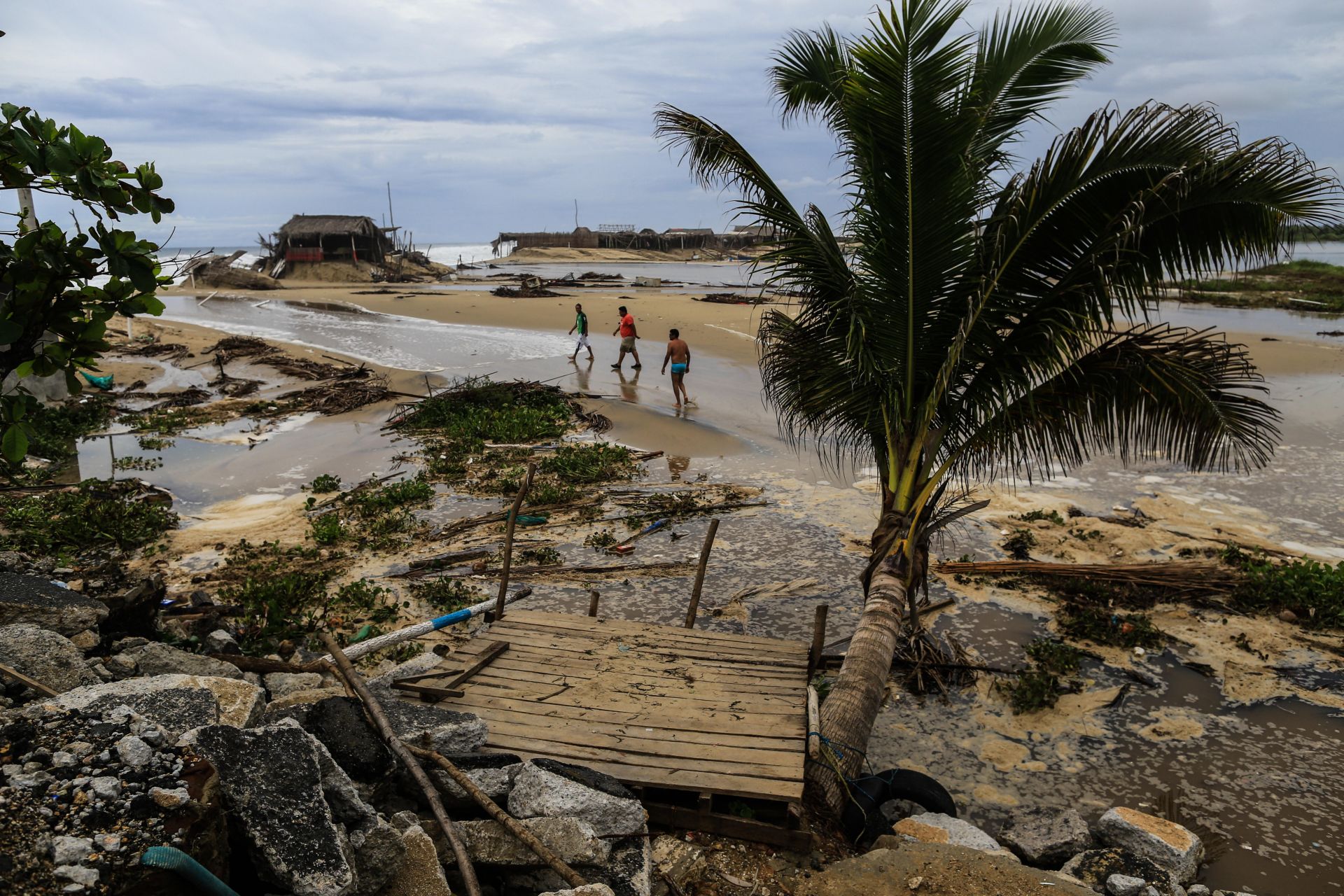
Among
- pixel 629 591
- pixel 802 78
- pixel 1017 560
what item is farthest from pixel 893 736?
pixel 802 78

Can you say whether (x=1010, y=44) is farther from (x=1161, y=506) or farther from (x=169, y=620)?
(x=169, y=620)

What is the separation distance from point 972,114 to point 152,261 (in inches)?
240

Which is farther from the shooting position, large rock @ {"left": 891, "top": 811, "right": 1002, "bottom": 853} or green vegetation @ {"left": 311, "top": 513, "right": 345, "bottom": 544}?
green vegetation @ {"left": 311, "top": 513, "right": 345, "bottom": 544}

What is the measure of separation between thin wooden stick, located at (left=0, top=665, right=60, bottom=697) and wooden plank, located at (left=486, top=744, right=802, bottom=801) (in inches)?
98.4

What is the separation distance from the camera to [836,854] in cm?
534

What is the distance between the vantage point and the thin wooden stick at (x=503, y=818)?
13.8 ft

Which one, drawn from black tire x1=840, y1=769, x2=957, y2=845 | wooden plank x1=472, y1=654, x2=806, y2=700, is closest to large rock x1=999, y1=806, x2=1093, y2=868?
black tire x1=840, y1=769, x2=957, y2=845

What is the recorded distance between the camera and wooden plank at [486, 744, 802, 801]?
17.1 feet

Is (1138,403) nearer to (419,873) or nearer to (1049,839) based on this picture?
(1049,839)

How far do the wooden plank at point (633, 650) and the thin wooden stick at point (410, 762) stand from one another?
1.96 metres

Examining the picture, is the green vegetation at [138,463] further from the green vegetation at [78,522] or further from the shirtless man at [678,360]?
the shirtless man at [678,360]

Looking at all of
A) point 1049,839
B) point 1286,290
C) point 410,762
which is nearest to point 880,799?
point 1049,839

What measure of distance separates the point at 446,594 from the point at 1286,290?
1956 inches

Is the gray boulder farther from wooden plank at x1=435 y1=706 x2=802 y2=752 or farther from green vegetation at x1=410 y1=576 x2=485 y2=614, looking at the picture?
green vegetation at x1=410 y1=576 x2=485 y2=614
